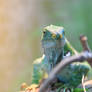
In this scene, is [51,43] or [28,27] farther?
[28,27]

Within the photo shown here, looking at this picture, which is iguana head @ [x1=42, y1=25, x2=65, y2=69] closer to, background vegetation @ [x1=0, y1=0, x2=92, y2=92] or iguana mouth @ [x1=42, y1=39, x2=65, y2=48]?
iguana mouth @ [x1=42, y1=39, x2=65, y2=48]

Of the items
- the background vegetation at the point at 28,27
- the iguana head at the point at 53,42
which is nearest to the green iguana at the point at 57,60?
the iguana head at the point at 53,42

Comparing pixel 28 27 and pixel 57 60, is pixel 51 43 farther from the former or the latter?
pixel 28 27

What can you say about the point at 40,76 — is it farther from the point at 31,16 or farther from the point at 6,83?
the point at 31,16

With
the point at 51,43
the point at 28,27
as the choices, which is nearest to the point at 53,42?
the point at 51,43

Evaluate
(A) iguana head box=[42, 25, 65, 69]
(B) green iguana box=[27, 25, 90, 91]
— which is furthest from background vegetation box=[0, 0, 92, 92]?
(A) iguana head box=[42, 25, 65, 69]

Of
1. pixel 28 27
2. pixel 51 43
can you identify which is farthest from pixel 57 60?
pixel 28 27

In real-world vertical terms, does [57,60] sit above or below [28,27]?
below

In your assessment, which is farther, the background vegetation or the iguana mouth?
the background vegetation
